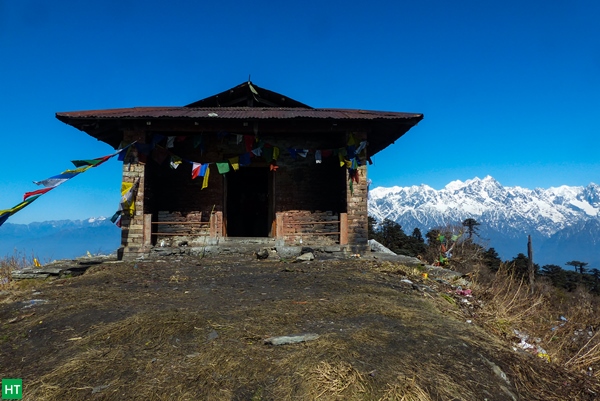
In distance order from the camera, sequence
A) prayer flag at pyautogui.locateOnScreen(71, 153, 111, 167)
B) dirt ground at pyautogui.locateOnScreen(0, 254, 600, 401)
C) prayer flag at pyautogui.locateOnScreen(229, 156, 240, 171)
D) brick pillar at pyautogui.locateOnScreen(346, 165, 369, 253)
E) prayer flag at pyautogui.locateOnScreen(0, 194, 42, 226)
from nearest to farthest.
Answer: dirt ground at pyautogui.locateOnScreen(0, 254, 600, 401) < prayer flag at pyautogui.locateOnScreen(0, 194, 42, 226) < prayer flag at pyautogui.locateOnScreen(71, 153, 111, 167) < brick pillar at pyautogui.locateOnScreen(346, 165, 369, 253) < prayer flag at pyautogui.locateOnScreen(229, 156, 240, 171)

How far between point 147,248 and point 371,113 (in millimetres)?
7820

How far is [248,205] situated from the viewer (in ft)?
61.1

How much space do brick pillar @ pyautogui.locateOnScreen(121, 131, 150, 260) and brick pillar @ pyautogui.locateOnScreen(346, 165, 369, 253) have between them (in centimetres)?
583

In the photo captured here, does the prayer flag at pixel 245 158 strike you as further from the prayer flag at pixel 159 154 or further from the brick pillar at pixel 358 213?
the brick pillar at pixel 358 213

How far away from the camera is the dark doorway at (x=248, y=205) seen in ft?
59.0

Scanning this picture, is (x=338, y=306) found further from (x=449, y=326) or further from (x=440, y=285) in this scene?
(x=440, y=285)

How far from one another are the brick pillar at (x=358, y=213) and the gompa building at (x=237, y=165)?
29mm

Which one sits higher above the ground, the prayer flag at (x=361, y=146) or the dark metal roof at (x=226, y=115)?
the dark metal roof at (x=226, y=115)

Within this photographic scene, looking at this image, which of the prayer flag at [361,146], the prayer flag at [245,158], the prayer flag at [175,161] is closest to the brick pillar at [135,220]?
the prayer flag at [175,161]

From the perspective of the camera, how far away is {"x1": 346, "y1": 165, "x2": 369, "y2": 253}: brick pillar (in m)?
11.4

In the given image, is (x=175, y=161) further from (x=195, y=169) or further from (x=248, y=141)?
(x=248, y=141)

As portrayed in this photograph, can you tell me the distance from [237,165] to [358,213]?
3.90m

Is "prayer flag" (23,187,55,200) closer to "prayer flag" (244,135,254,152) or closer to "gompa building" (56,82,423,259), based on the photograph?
"gompa building" (56,82,423,259)

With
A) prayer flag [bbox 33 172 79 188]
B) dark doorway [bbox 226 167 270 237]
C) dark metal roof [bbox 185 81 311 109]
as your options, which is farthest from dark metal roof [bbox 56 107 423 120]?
dark doorway [bbox 226 167 270 237]
